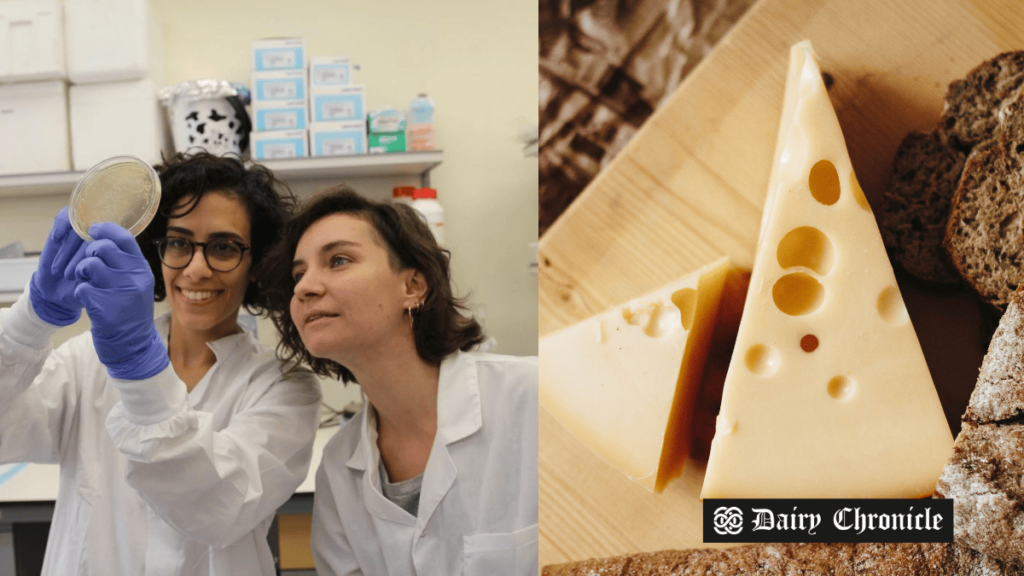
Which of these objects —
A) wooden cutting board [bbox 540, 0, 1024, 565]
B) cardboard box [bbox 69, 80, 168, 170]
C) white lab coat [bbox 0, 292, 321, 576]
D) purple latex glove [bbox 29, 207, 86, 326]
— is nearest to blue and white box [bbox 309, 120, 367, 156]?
cardboard box [bbox 69, 80, 168, 170]

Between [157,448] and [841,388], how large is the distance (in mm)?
651

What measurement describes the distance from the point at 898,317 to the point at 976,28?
24cm

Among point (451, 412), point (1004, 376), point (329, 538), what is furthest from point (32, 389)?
point (1004, 376)

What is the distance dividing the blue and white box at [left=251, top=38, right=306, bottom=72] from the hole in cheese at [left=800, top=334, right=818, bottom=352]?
1281 millimetres

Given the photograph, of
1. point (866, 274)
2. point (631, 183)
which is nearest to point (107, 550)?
point (631, 183)

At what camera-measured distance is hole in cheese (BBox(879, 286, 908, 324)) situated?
19.8 inches

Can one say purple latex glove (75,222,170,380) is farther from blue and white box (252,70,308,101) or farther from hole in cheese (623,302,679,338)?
blue and white box (252,70,308,101)

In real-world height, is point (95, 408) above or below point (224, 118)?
below

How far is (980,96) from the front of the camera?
1.68ft

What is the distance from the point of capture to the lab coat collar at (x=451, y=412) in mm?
819

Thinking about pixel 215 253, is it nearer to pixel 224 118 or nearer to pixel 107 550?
pixel 107 550

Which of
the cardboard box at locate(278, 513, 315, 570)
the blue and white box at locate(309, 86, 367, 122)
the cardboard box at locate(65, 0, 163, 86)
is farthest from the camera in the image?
the blue and white box at locate(309, 86, 367, 122)

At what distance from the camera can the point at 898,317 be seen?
50 cm

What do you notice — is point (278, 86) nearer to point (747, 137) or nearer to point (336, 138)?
point (336, 138)
